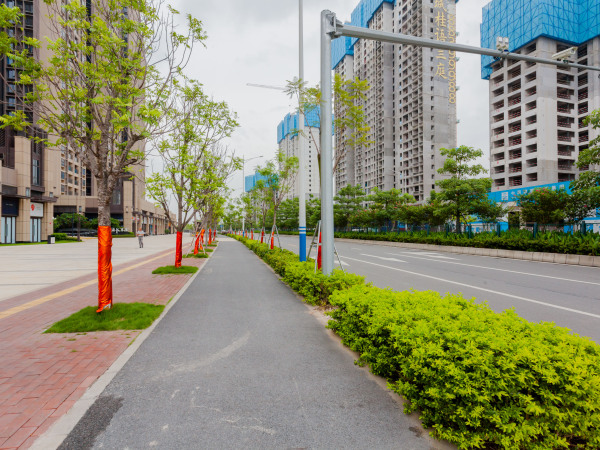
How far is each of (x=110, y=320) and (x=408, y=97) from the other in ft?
280

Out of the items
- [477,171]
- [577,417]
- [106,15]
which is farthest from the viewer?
[477,171]

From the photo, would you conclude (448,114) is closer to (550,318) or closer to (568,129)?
(568,129)

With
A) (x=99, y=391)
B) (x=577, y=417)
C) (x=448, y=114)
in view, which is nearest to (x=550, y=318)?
(x=577, y=417)

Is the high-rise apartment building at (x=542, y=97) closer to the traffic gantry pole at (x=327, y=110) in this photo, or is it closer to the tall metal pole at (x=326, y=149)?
the traffic gantry pole at (x=327, y=110)

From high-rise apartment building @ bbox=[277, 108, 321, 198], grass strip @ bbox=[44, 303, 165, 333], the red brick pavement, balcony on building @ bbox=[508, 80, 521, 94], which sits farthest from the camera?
balcony on building @ bbox=[508, 80, 521, 94]

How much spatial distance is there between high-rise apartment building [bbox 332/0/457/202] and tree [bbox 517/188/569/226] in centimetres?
4538

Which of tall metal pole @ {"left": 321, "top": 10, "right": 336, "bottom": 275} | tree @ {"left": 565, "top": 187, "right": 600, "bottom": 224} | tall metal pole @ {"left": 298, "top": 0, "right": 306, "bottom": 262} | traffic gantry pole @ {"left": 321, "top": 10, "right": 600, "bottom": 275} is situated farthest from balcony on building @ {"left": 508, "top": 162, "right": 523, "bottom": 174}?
tall metal pole @ {"left": 321, "top": 10, "right": 336, "bottom": 275}

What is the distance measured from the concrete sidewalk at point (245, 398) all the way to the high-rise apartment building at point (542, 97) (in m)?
56.9

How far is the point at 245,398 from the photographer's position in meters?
3.33

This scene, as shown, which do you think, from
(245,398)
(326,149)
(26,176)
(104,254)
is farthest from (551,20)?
(26,176)

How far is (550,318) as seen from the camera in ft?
19.7

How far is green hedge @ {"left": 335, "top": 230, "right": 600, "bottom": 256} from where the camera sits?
51.0 feet

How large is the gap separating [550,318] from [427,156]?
2849 inches

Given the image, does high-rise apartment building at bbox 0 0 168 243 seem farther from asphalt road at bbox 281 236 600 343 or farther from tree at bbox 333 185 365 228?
asphalt road at bbox 281 236 600 343
